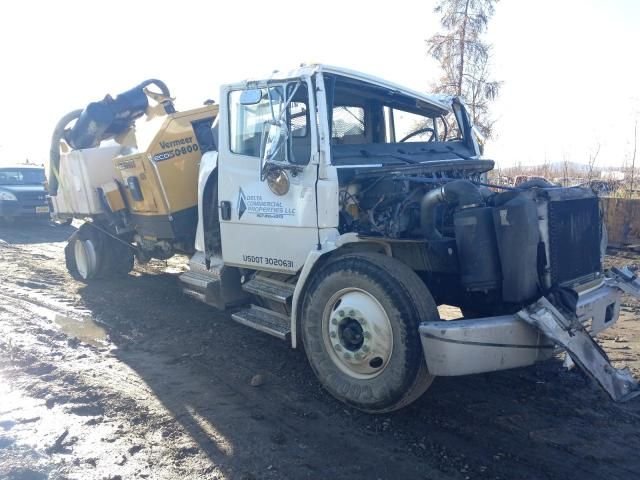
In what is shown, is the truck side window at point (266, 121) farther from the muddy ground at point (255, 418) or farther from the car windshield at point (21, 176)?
the car windshield at point (21, 176)

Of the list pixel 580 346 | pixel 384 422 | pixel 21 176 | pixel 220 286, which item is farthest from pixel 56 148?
pixel 21 176

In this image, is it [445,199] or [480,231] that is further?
[445,199]

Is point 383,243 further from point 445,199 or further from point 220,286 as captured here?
point 220,286

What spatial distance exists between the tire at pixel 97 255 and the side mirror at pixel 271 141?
5072 millimetres

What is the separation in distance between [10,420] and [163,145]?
348cm

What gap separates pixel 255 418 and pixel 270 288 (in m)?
1.39

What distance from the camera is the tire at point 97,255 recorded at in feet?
28.8

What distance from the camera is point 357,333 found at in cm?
425

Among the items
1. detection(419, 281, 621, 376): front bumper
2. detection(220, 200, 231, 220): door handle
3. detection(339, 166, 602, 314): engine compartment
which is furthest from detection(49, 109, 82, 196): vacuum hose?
detection(419, 281, 621, 376): front bumper

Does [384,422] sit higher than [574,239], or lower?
lower

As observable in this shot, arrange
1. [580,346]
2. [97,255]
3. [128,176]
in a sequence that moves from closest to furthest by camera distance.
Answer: [580,346] → [128,176] → [97,255]

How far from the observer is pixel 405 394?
13.0 ft

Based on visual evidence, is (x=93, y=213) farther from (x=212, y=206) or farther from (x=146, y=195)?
(x=212, y=206)

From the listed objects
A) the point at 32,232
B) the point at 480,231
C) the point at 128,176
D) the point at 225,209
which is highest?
the point at 128,176
